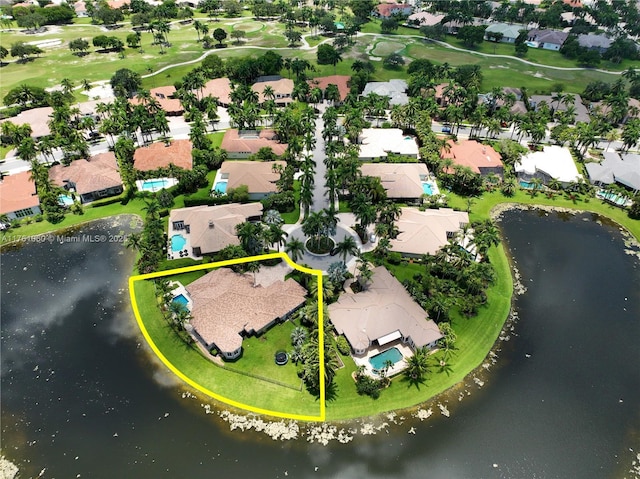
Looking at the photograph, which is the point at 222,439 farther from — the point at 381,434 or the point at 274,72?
the point at 274,72

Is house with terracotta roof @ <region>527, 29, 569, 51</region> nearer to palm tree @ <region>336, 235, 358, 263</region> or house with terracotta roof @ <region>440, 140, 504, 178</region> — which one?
house with terracotta roof @ <region>440, 140, 504, 178</region>

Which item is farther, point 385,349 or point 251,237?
point 251,237

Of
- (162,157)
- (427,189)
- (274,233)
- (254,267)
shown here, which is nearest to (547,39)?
(427,189)

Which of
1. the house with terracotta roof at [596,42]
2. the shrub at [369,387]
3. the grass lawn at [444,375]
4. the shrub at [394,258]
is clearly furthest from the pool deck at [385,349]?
the house with terracotta roof at [596,42]

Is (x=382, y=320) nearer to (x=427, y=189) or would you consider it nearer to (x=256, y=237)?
(x=256, y=237)

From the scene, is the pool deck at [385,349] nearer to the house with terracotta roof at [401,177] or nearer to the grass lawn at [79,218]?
the house with terracotta roof at [401,177]
